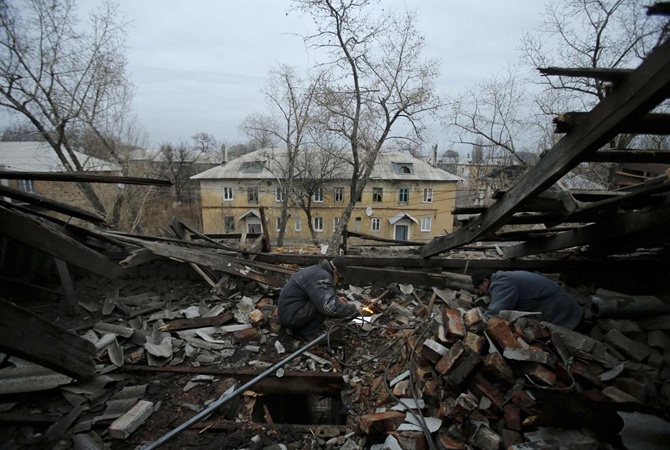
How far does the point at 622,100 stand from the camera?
1828mm

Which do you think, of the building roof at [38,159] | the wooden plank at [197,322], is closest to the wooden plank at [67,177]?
the wooden plank at [197,322]

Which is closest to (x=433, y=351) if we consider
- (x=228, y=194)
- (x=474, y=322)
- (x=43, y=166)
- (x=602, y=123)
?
(x=474, y=322)

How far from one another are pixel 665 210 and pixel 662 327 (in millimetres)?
1334

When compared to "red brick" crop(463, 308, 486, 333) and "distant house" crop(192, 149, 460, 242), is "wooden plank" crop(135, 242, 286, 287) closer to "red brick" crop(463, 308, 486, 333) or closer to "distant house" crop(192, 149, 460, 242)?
"red brick" crop(463, 308, 486, 333)

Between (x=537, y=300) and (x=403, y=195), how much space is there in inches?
977

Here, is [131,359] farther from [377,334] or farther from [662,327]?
[662,327]

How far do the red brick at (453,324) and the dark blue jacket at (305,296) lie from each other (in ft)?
4.01

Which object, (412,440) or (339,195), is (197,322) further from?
(339,195)

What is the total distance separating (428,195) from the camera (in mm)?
28406

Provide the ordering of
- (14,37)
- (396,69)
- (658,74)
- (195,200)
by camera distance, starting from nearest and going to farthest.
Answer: (658,74)
(14,37)
(396,69)
(195,200)

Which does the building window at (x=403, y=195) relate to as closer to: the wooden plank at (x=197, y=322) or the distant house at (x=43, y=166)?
the distant house at (x=43, y=166)

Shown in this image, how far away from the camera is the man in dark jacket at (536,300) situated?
3836 mm

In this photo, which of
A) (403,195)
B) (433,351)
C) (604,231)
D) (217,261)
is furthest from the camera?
(403,195)

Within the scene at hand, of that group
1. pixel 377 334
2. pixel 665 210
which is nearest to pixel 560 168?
pixel 665 210
